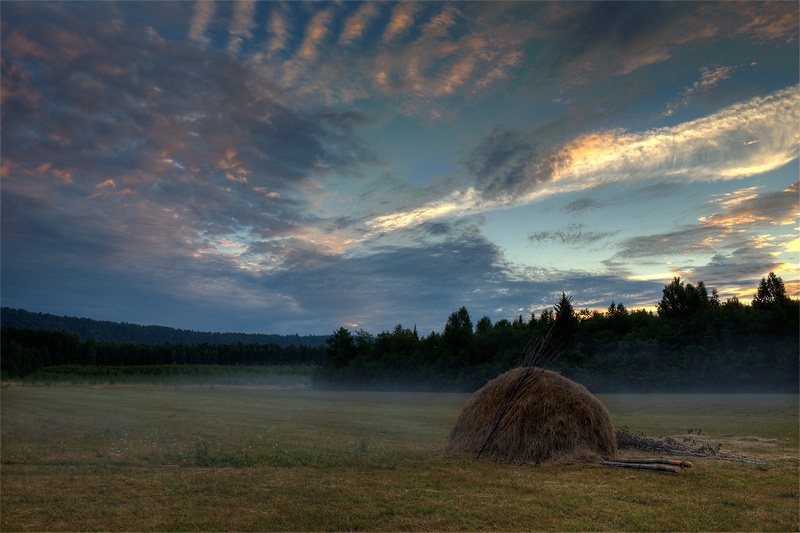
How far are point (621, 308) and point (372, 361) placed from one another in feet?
162

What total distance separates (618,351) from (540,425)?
195ft

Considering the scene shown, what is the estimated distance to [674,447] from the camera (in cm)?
1761

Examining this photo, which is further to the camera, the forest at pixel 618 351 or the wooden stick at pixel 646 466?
the forest at pixel 618 351

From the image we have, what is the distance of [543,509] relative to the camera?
9.62 meters

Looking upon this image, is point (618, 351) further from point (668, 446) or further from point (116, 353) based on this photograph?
point (116, 353)

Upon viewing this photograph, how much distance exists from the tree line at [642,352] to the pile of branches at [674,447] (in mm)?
32305

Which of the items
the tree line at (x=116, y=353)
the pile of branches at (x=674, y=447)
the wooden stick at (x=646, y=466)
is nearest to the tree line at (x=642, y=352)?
the pile of branches at (x=674, y=447)

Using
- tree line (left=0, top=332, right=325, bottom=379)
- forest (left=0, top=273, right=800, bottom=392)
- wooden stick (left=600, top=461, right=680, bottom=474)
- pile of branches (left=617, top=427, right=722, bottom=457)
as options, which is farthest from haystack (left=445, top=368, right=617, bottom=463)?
tree line (left=0, top=332, right=325, bottom=379)

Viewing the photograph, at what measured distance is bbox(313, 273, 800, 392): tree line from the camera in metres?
57.6

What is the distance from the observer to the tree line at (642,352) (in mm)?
57594

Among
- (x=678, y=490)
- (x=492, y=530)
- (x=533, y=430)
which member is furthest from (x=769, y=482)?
(x=492, y=530)

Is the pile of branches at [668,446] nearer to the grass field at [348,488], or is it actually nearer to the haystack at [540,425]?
the grass field at [348,488]

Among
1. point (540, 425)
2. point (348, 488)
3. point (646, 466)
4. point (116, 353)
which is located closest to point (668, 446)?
point (646, 466)

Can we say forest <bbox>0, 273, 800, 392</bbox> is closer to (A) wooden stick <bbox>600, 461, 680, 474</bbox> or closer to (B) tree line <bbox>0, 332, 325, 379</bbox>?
(B) tree line <bbox>0, 332, 325, 379</bbox>
